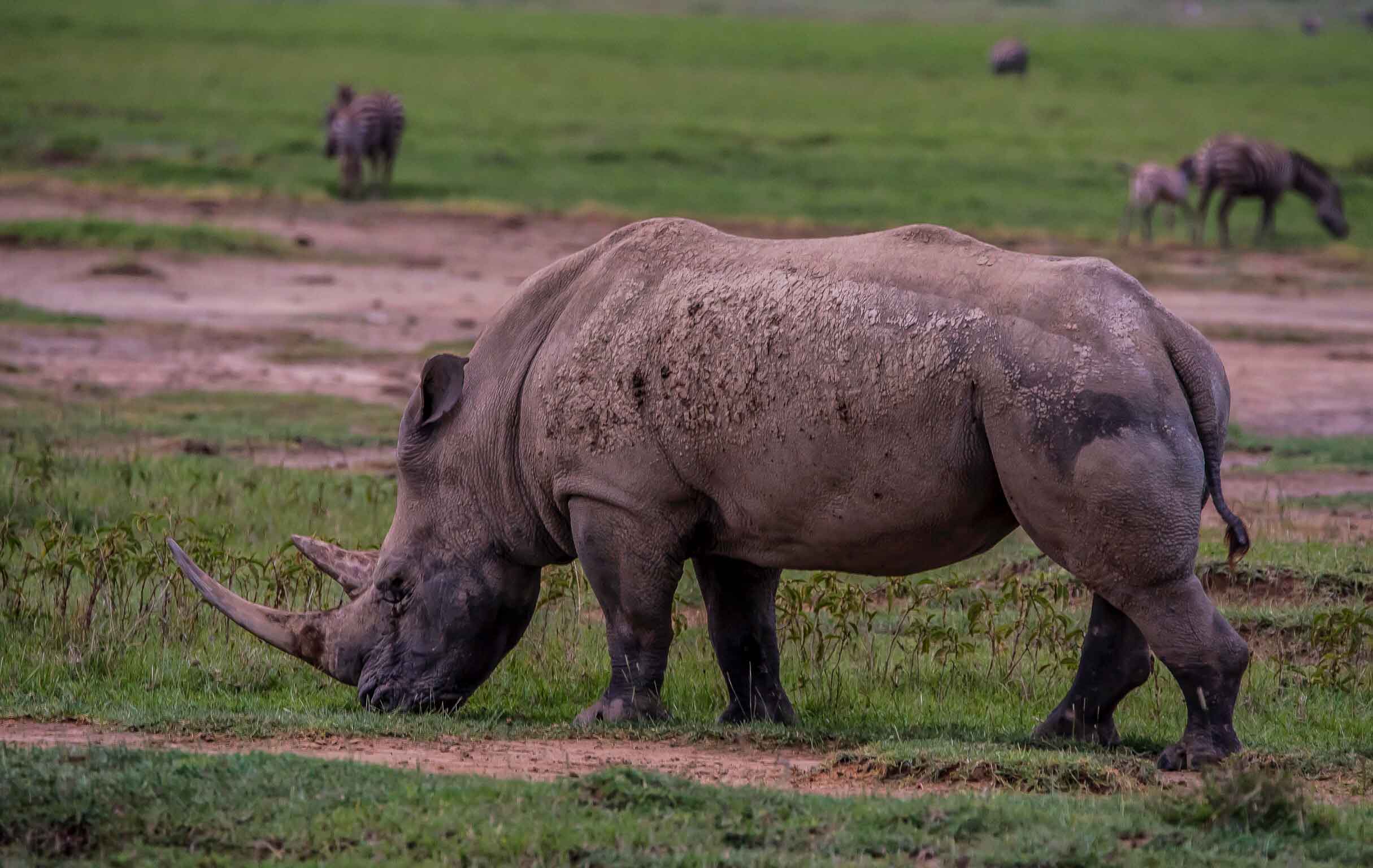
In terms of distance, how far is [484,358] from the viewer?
23.7 ft

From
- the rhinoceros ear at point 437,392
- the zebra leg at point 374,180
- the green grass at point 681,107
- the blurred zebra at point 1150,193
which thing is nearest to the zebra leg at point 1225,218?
the blurred zebra at point 1150,193

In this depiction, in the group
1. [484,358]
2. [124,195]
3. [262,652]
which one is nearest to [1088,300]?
[484,358]

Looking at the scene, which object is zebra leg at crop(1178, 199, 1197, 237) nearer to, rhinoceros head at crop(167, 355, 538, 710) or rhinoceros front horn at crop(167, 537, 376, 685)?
rhinoceros head at crop(167, 355, 538, 710)

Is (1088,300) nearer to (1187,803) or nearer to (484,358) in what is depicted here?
(1187,803)

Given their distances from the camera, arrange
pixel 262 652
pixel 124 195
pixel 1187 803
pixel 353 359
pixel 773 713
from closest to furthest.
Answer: pixel 1187 803 → pixel 773 713 → pixel 262 652 → pixel 353 359 → pixel 124 195

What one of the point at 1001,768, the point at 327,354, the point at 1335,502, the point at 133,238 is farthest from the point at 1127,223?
the point at 1001,768

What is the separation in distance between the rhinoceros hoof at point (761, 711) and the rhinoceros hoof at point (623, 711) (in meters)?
0.29

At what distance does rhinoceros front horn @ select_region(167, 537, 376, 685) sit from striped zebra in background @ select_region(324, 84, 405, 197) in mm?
19160

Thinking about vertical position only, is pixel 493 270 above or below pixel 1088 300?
below

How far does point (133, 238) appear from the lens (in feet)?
68.2

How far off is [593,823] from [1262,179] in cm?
2235

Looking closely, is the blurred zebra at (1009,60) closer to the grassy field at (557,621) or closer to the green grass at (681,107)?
the green grass at (681,107)

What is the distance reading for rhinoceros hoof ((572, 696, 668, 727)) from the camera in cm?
683

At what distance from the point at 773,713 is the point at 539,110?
1161 inches
